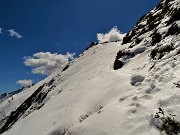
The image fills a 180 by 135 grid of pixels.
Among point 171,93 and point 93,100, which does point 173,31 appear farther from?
point 171,93

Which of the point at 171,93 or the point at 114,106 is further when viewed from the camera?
the point at 114,106

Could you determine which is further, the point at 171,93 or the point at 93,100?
the point at 93,100

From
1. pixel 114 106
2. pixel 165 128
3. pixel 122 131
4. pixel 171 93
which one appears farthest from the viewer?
pixel 114 106

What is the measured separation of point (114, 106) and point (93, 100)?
4.12 meters

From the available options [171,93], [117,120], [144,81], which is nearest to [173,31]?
[144,81]

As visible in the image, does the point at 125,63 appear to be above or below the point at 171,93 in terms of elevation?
above

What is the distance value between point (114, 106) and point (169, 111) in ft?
9.88

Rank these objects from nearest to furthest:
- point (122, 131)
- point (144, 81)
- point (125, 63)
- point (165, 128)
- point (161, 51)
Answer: point (165, 128) → point (122, 131) → point (144, 81) → point (161, 51) → point (125, 63)

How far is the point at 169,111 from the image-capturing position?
8.24 metres

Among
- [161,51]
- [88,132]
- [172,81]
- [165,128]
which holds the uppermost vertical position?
[161,51]

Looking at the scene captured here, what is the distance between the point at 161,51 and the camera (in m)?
15.7

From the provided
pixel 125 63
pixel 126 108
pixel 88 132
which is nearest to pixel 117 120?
pixel 126 108

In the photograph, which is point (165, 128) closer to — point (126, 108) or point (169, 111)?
point (169, 111)

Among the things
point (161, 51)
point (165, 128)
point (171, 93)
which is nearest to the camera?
point (165, 128)
